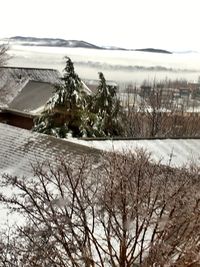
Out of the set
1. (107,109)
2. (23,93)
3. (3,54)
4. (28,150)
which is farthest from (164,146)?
(3,54)

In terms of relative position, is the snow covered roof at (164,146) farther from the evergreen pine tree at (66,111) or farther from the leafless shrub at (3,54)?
the leafless shrub at (3,54)

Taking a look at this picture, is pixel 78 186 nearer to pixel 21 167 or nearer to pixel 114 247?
pixel 114 247

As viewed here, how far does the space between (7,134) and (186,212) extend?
34.0 ft

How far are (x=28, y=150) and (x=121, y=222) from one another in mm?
7836

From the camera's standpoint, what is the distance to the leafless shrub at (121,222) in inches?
303

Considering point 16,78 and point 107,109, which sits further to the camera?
point 16,78

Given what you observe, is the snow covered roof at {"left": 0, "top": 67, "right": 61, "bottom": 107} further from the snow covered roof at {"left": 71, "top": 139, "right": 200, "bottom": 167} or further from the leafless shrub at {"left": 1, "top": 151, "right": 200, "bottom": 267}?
the leafless shrub at {"left": 1, "top": 151, "right": 200, "bottom": 267}

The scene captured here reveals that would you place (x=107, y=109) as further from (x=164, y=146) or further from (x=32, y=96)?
(x=32, y=96)

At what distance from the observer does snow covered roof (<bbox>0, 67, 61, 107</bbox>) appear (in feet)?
111

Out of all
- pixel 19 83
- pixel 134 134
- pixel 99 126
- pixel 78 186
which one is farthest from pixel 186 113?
pixel 78 186

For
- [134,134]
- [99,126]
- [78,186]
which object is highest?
[78,186]

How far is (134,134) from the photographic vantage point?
33.8 metres

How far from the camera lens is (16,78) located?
121 ft

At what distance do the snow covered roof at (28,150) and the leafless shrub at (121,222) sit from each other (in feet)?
15.0
